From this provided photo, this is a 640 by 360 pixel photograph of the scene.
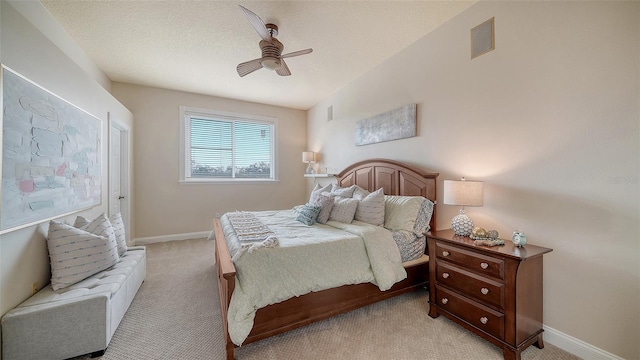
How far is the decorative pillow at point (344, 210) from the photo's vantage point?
2752 millimetres

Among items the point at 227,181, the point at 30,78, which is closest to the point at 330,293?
the point at 30,78

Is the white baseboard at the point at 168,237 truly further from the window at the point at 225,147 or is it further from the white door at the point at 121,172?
the window at the point at 225,147

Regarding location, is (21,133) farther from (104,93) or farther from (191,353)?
(191,353)

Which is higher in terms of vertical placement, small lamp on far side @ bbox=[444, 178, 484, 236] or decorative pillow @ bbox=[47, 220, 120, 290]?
small lamp on far side @ bbox=[444, 178, 484, 236]

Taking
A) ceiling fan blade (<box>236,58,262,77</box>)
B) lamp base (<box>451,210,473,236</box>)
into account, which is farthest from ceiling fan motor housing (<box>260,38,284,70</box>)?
lamp base (<box>451,210,473,236</box>)

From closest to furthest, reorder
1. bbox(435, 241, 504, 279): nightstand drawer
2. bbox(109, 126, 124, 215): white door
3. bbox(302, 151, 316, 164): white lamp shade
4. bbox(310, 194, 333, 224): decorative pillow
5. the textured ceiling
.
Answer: bbox(435, 241, 504, 279): nightstand drawer < the textured ceiling < bbox(310, 194, 333, 224): decorative pillow < bbox(109, 126, 124, 215): white door < bbox(302, 151, 316, 164): white lamp shade

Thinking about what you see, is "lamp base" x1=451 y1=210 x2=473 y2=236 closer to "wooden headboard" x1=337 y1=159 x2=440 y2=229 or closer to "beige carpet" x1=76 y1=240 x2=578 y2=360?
"wooden headboard" x1=337 y1=159 x2=440 y2=229

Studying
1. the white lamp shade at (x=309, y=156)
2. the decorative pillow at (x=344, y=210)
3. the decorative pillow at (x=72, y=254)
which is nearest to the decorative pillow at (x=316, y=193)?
the decorative pillow at (x=344, y=210)

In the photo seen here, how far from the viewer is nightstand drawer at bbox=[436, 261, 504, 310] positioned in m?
1.70

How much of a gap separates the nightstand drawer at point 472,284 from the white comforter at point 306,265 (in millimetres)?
364

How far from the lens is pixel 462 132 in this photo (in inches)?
97.3

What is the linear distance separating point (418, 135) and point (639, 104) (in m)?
1.66

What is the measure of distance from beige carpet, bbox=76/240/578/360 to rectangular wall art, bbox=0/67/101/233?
1.14 m

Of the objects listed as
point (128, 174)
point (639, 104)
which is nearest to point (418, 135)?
point (639, 104)
